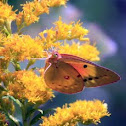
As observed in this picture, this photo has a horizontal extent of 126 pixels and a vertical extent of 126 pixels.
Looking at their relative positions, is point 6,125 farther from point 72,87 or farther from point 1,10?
point 1,10

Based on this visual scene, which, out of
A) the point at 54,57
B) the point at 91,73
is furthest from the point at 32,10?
the point at 91,73

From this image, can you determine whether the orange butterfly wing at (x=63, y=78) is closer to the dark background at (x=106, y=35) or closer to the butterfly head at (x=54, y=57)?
the butterfly head at (x=54, y=57)

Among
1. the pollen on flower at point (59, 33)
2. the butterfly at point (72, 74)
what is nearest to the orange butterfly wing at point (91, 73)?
the butterfly at point (72, 74)

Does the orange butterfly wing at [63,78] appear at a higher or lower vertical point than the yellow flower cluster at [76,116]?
higher

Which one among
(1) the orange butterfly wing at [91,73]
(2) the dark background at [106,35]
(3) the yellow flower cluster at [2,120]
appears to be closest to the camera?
(1) the orange butterfly wing at [91,73]

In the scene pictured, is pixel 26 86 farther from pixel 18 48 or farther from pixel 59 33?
pixel 59 33

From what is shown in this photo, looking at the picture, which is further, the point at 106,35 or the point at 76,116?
the point at 106,35
